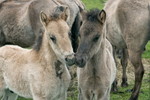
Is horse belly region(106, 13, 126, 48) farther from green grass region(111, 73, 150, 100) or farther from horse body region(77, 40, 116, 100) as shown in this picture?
horse body region(77, 40, 116, 100)

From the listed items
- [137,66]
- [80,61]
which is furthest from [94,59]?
[137,66]

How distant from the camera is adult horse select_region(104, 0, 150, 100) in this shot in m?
8.00

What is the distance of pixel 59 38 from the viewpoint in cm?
577

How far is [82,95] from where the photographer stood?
6684mm

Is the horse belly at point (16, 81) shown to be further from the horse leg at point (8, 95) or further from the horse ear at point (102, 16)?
the horse ear at point (102, 16)

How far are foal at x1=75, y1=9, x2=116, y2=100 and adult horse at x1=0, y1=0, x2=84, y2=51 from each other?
2.26 m

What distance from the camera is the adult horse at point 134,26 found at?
8000mm

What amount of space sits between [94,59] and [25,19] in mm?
2955

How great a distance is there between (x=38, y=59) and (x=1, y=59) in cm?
84

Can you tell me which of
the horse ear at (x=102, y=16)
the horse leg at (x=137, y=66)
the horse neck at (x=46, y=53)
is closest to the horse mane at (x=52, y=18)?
the horse neck at (x=46, y=53)

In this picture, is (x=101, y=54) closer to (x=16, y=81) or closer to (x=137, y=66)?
(x=16, y=81)

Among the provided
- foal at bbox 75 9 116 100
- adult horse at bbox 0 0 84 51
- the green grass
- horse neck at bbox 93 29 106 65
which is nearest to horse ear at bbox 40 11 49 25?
foal at bbox 75 9 116 100

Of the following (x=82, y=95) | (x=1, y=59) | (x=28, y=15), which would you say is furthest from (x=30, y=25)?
(x=82, y=95)

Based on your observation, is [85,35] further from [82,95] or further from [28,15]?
[28,15]
